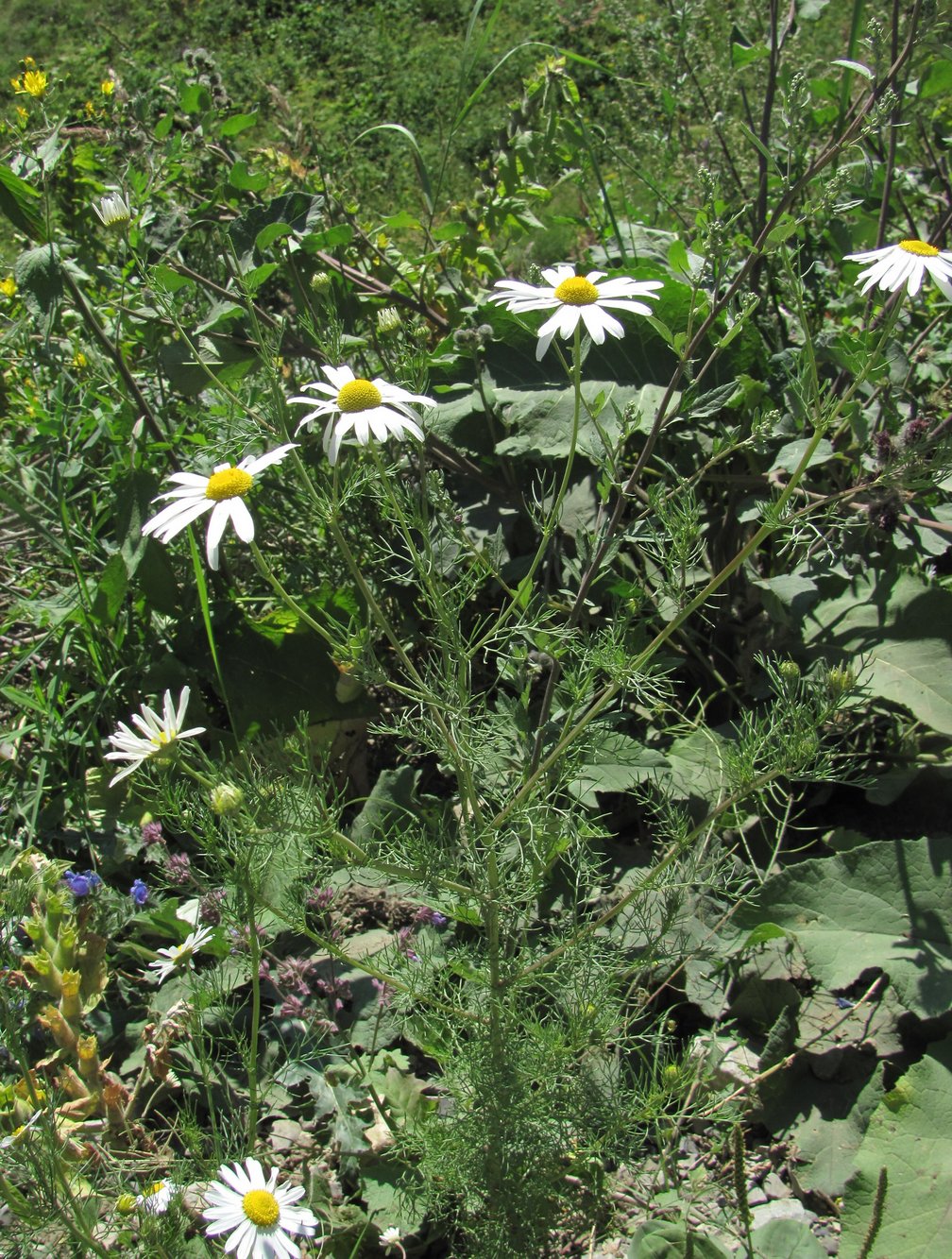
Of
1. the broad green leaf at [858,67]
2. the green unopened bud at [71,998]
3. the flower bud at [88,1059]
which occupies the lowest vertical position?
the flower bud at [88,1059]

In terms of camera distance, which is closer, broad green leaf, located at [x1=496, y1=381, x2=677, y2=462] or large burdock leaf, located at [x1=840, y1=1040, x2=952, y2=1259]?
large burdock leaf, located at [x1=840, y1=1040, x2=952, y2=1259]

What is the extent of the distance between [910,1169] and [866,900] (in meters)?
0.43

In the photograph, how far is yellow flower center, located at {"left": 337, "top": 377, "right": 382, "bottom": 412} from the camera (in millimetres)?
1396

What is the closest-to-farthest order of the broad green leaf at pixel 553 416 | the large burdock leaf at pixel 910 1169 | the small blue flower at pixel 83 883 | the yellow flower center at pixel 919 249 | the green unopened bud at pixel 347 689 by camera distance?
1. the yellow flower center at pixel 919 249
2. the large burdock leaf at pixel 910 1169
3. the small blue flower at pixel 83 883
4. the broad green leaf at pixel 553 416
5. the green unopened bud at pixel 347 689

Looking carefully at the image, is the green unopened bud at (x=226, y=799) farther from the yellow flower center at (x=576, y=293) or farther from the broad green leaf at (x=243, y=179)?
the broad green leaf at (x=243, y=179)

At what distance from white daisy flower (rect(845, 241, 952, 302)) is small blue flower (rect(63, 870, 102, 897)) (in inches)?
64.0

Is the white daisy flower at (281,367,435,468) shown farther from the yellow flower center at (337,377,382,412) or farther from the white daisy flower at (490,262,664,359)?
the white daisy flower at (490,262,664,359)

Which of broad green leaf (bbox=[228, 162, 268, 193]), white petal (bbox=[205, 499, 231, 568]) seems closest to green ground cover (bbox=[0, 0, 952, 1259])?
white petal (bbox=[205, 499, 231, 568])

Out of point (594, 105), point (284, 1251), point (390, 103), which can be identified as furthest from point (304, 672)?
point (390, 103)

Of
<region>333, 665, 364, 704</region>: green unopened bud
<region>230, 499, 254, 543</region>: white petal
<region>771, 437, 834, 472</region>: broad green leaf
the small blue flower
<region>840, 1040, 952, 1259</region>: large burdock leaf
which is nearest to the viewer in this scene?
<region>230, 499, 254, 543</region>: white petal

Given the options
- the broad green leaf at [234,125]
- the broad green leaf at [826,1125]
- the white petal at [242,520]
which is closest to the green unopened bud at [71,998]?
the white petal at [242,520]

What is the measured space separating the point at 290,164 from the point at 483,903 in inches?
84.5

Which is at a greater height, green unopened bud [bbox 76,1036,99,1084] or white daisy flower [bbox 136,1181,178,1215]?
white daisy flower [bbox 136,1181,178,1215]

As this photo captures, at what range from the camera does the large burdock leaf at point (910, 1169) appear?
5.24ft
